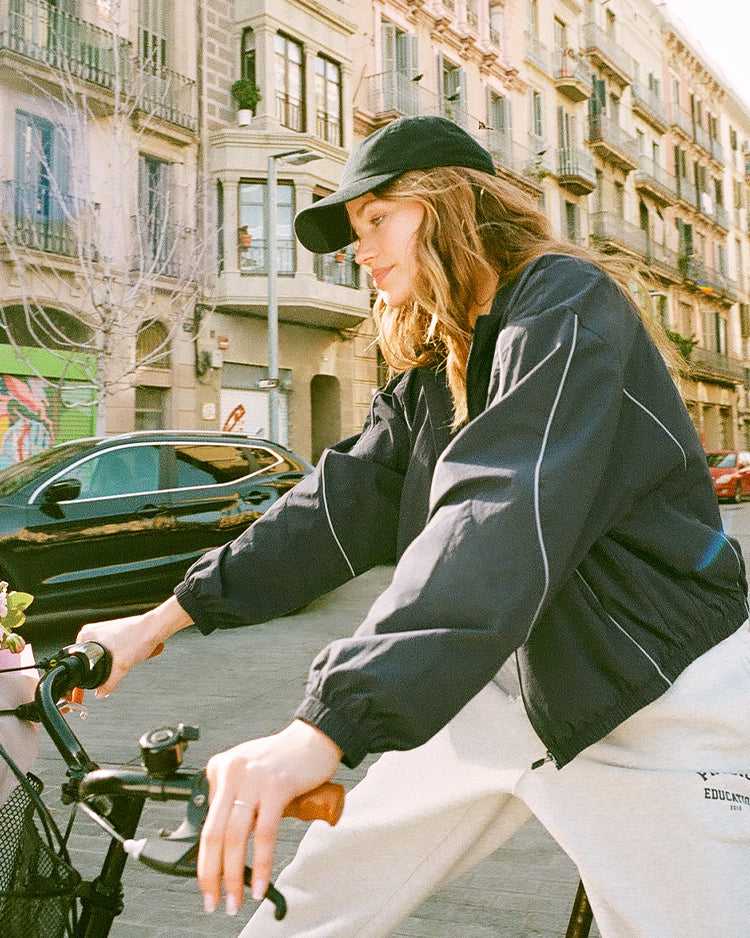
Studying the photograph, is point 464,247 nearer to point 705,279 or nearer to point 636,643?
point 636,643

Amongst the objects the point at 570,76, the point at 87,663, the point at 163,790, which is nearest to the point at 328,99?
the point at 570,76

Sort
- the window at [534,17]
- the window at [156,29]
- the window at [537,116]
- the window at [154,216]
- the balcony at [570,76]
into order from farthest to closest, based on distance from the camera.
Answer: the balcony at [570,76], the window at [534,17], the window at [537,116], the window at [156,29], the window at [154,216]

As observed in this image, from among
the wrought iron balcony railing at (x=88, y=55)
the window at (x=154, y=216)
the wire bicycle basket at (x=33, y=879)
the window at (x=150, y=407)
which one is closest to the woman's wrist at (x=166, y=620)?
the wire bicycle basket at (x=33, y=879)

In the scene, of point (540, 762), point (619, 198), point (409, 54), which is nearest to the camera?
point (540, 762)

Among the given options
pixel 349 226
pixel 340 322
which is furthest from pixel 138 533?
pixel 340 322

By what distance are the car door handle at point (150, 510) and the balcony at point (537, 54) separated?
26.2 m

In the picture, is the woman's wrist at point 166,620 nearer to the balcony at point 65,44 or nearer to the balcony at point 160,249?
the balcony at point 160,249

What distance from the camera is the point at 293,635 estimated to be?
305 inches

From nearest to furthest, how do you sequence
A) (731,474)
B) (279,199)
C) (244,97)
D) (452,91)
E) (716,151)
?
(244,97)
(279,199)
(731,474)
(452,91)
(716,151)

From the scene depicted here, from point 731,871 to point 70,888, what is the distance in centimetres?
86

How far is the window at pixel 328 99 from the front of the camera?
21797 mm

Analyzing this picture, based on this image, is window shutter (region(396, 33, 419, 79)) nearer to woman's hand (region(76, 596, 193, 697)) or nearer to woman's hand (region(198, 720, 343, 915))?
woman's hand (region(76, 596, 193, 697))

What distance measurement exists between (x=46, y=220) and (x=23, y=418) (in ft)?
11.1

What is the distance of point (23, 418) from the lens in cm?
1634
